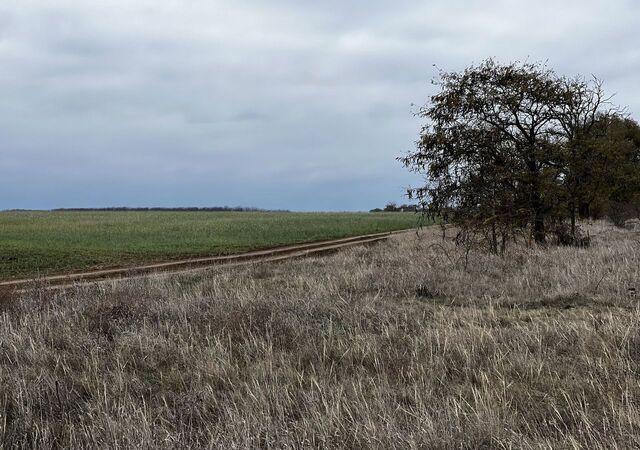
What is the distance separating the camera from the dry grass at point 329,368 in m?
3.93

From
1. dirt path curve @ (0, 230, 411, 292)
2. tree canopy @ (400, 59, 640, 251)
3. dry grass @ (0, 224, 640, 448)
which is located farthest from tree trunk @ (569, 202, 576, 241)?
dirt path curve @ (0, 230, 411, 292)

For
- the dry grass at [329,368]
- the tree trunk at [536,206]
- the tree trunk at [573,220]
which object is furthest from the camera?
the tree trunk at [573,220]

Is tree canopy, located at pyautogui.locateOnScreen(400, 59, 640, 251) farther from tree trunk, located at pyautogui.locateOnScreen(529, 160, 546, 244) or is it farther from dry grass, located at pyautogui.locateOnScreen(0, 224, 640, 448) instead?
dry grass, located at pyautogui.locateOnScreen(0, 224, 640, 448)

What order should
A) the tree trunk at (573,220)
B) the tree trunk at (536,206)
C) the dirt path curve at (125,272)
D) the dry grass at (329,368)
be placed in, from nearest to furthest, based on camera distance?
the dry grass at (329,368)
the dirt path curve at (125,272)
the tree trunk at (536,206)
the tree trunk at (573,220)

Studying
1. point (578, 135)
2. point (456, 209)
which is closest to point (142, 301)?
point (456, 209)

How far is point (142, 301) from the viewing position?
9.38 metres

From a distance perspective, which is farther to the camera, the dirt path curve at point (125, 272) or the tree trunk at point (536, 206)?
the tree trunk at point (536, 206)

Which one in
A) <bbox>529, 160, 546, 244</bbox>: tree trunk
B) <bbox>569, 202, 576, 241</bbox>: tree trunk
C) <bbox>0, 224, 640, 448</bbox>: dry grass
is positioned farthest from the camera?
<bbox>569, 202, 576, 241</bbox>: tree trunk

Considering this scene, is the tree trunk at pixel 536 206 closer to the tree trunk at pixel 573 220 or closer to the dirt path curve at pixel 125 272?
the tree trunk at pixel 573 220

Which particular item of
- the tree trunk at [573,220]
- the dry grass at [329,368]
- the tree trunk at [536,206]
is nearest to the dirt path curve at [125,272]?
the dry grass at [329,368]

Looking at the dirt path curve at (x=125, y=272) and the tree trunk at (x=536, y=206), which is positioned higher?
the tree trunk at (x=536, y=206)

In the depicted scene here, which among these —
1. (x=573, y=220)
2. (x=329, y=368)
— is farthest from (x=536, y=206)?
(x=329, y=368)

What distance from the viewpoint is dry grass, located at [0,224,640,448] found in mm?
3930

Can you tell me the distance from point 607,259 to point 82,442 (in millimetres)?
13158
